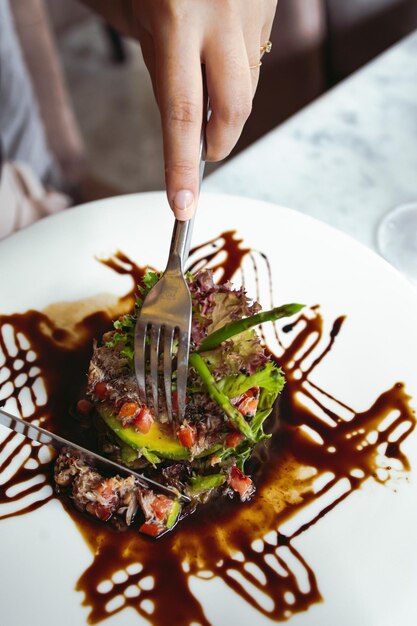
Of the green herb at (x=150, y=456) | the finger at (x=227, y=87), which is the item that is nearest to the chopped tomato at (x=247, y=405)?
the green herb at (x=150, y=456)

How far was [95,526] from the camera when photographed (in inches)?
61.7

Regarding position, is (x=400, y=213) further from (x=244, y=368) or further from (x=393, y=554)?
(x=393, y=554)

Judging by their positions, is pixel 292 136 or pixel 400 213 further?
pixel 292 136

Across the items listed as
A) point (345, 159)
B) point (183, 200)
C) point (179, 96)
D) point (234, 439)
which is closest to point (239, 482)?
point (234, 439)

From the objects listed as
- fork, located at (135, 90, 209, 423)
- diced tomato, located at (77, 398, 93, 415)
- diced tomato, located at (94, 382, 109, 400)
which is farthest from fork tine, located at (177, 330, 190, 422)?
diced tomato, located at (77, 398, 93, 415)

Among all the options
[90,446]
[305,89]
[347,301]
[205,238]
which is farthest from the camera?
[305,89]

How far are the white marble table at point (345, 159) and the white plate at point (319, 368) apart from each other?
331 mm

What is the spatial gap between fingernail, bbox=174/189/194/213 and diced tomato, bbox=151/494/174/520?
27.0 inches

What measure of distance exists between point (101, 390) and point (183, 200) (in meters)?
0.53

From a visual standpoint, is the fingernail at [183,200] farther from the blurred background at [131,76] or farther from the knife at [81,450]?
the blurred background at [131,76]

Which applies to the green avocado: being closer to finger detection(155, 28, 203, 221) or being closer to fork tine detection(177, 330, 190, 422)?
fork tine detection(177, 330, 190, 422)

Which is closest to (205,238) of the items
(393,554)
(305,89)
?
(393,554)

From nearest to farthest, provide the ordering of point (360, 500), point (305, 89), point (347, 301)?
point (360, 500) → point (347, 301) → point (305, 89)

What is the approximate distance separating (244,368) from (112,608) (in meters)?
0.62
